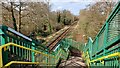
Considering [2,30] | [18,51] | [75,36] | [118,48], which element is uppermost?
[2,30]

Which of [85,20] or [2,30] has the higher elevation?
[2,30]

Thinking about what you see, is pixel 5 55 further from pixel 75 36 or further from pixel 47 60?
pixel 75 36

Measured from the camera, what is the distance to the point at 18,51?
4520mm

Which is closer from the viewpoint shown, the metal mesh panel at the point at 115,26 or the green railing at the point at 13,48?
the green railing at the point at 13,48

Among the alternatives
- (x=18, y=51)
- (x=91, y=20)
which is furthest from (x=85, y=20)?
(x=18, y=51)

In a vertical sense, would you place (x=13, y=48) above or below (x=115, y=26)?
below

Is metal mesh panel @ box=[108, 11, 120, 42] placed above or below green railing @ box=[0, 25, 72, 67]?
above

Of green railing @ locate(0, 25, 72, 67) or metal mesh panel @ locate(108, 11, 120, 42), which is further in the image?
metal mesh panel @ locate(108, 11, 120, 42)

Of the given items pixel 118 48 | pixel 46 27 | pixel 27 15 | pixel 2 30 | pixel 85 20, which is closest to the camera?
pixel 118 48

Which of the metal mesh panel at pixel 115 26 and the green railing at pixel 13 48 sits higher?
the metal mesh panel at pixel 115 26

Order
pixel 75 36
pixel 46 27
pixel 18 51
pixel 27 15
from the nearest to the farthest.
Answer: pixel 18 51 → pixel 27 15 → pixel 75 36 → pixel 46 27

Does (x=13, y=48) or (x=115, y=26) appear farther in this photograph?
(x=13, y=48)

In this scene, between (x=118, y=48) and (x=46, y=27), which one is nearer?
(x=118, y=48)

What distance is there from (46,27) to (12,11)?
18.1 metres
